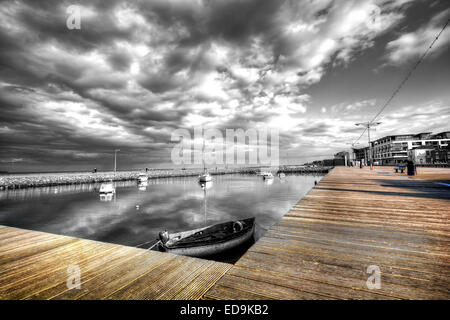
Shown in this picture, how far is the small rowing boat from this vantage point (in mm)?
13172

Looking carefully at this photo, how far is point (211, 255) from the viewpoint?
13773 millimetres

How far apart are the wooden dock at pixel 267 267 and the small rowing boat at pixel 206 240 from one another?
924 centimetres

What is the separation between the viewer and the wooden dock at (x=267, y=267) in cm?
254

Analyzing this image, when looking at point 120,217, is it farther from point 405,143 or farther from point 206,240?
point 405,143

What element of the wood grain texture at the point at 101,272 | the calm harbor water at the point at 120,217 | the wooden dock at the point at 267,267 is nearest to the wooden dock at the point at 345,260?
the wooden dock at the point at 267,267

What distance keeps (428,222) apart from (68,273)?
944cm

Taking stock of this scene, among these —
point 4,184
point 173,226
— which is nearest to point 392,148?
point 173,226

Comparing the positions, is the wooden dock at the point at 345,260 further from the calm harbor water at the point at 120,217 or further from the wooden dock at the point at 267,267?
the calm harbor water at the point at 120,217

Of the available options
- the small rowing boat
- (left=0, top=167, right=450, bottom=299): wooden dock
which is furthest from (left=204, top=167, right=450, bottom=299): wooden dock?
the small rowing boat

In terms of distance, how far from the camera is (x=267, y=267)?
3.13 metres

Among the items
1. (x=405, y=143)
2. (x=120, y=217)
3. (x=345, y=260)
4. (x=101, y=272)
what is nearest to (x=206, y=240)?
(x=101, y=272)

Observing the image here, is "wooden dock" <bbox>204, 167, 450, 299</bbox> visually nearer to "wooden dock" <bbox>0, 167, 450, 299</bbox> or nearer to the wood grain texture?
"wooden dock" <bbox>0, 167, 450, 299</bbox>
